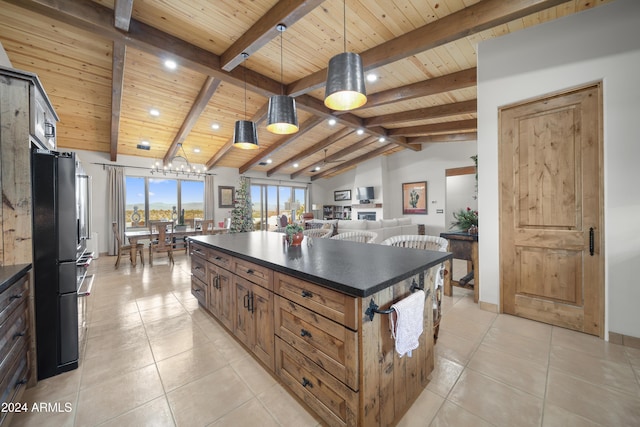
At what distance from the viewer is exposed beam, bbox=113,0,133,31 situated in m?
2.42

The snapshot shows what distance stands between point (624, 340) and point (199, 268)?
4174 mm

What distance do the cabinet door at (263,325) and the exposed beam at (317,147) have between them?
609cm

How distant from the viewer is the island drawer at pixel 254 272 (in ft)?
5.37

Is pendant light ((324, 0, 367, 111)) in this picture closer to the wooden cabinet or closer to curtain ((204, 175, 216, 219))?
the wooden cabinet

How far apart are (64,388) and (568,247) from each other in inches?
171

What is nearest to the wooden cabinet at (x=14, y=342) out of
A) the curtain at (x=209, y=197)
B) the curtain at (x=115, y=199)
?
the curtain at (x=115, y=199)

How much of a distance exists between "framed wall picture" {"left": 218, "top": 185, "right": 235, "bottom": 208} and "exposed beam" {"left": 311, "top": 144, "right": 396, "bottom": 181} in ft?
13.9

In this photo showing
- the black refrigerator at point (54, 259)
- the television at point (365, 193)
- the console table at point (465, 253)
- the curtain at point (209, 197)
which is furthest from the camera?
the television at point (365, 193)

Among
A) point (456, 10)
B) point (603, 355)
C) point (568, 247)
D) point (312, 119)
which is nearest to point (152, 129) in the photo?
point (312, 119)

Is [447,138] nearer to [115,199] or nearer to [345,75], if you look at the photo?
[345,75]

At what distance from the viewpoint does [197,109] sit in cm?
475

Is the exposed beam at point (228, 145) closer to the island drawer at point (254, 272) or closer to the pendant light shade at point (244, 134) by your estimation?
the pendant light shade at point (244, 134)

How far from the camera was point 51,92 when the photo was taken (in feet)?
13.7

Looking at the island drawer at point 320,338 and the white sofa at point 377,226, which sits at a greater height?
the white sofa at point 377,226
